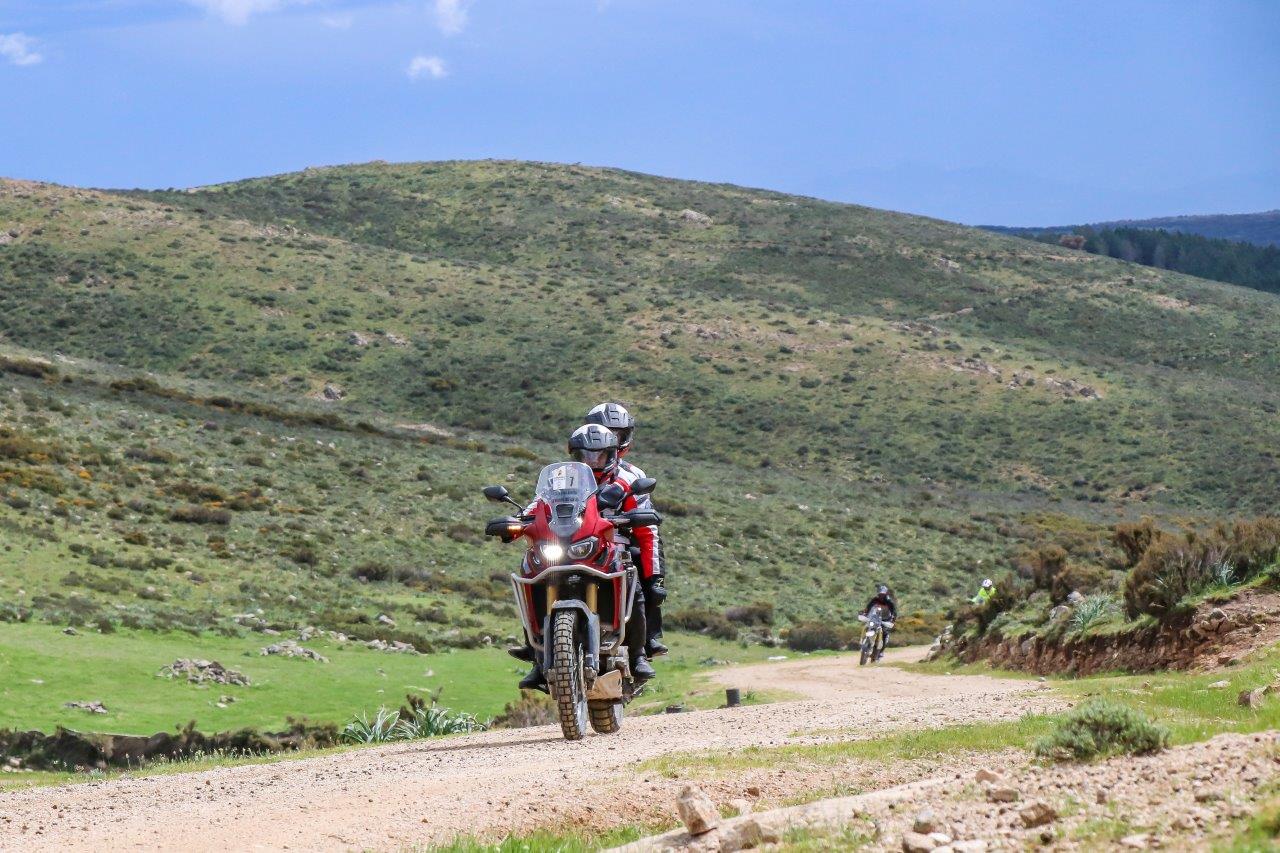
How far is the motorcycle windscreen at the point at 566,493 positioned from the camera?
11297 mm

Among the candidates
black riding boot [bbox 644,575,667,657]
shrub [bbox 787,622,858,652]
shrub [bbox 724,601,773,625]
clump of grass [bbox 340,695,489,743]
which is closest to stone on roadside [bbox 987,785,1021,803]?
black riding boot [bbox 644,575,667,657]

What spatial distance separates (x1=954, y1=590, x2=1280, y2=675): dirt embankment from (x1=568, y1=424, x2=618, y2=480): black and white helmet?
6839 millimetres

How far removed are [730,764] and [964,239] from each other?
397ft

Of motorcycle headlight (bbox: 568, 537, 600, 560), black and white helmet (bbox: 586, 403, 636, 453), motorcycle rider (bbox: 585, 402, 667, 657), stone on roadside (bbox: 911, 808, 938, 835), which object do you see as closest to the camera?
stone on roadside (bbox: 911, 808, 938, 835)

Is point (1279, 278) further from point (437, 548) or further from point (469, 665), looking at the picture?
point (469, 665)

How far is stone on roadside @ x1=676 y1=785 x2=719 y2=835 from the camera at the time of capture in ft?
21.2

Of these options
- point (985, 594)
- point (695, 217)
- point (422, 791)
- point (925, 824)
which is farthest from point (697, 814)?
point (695, 217)

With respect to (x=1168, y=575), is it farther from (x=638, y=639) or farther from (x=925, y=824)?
(x=925, y=824)

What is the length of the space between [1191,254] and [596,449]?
170 metres

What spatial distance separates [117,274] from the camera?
86.9 m

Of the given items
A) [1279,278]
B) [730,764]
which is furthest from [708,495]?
[1279,278]

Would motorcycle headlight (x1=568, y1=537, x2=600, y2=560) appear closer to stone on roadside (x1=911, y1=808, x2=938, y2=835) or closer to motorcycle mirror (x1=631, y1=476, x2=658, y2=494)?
motorcycle mirror (x1=631, y1=476, x2=658, y2=494)

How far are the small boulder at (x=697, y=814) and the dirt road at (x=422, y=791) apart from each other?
1242mm

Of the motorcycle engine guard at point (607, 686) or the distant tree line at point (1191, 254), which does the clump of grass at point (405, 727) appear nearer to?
the motorcycle engine guard at point (607, 686)
